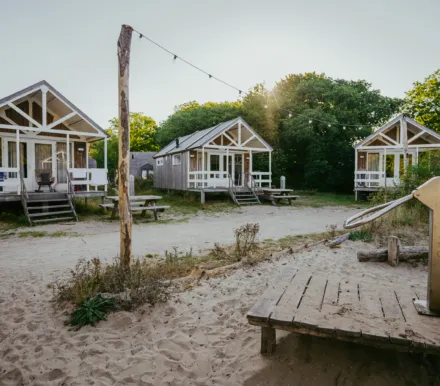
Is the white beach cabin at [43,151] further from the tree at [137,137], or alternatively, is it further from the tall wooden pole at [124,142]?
the tree at [137,137]

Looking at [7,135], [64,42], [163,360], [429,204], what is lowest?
[163,360]

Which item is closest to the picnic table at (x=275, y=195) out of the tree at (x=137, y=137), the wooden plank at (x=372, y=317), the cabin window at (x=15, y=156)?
the cabin window at (x=15, y=156)

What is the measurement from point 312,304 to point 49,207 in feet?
37.9

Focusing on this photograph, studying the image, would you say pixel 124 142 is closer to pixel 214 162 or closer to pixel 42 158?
pixel 42 158

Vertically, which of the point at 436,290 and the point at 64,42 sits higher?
the point at 64,42

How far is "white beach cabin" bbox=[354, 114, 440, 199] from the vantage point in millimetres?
18766

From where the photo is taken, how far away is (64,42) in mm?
8812

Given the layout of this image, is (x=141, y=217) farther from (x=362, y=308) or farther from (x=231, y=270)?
(x=362, y=308)

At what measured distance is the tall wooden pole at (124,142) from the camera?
16.3ft

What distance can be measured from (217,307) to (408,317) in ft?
7.00

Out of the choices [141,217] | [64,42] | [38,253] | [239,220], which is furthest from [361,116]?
[38,253]

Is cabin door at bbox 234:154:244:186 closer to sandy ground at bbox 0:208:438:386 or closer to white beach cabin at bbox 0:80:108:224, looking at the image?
white beach cabin at bbox 0:80:108:224

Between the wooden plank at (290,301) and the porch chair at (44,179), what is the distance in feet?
42.7

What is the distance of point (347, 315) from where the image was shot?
2.89m
